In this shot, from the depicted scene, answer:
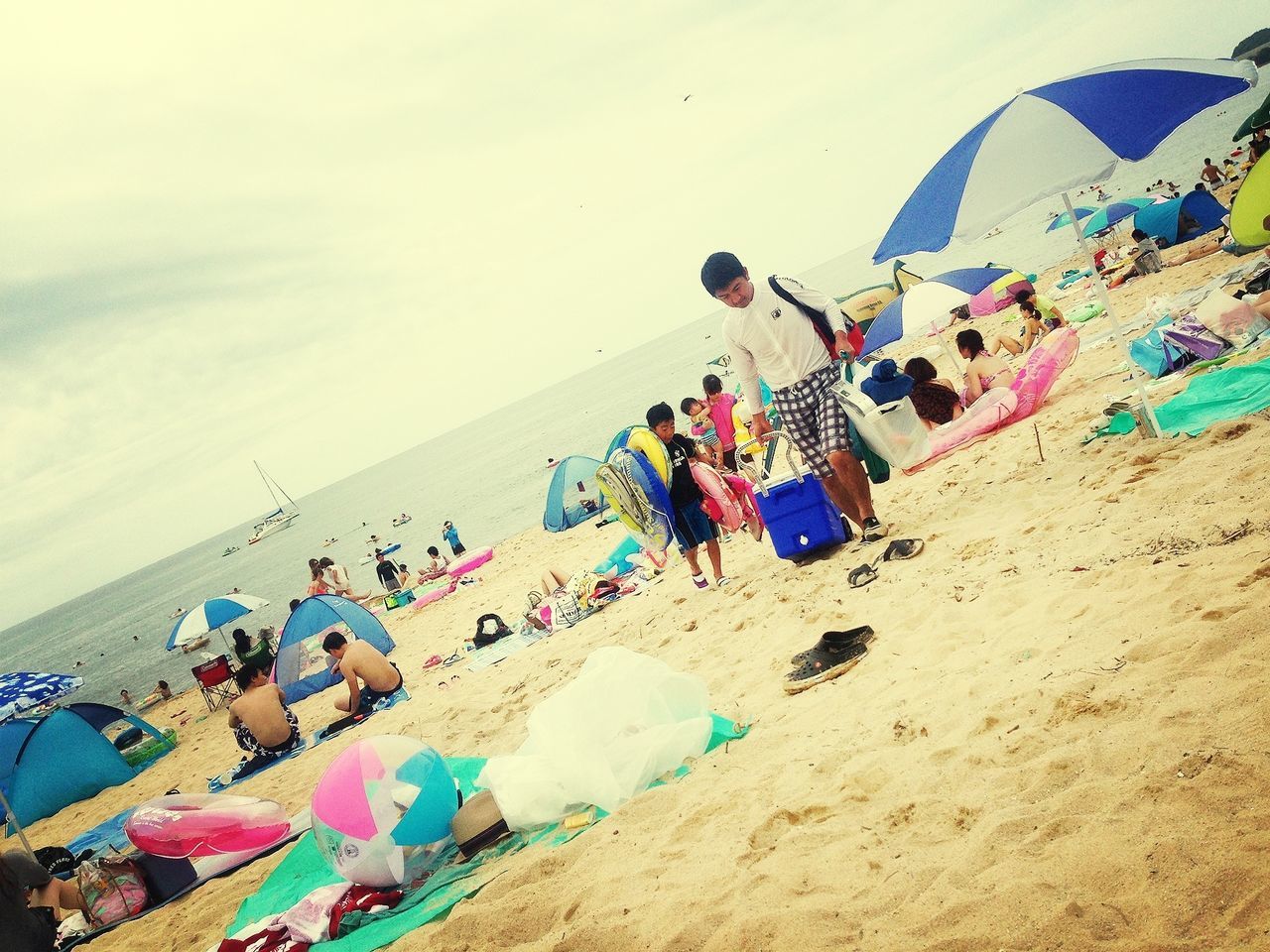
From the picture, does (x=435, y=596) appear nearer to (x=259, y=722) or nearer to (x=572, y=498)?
(x=572, y=498)

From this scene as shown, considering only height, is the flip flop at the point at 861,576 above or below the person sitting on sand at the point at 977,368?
below

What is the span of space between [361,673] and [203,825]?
3435 millimetres

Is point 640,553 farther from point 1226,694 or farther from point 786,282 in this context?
point 1226,694

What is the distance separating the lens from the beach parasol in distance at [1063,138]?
4.05 metres

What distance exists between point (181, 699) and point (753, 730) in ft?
60.7

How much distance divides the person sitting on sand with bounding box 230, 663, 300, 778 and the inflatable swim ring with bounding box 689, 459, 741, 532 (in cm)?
556

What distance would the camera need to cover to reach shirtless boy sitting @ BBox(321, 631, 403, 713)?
8047 mm

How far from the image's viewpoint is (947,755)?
251cm

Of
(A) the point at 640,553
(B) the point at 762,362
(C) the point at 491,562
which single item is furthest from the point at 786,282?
(C) the point at 491,562

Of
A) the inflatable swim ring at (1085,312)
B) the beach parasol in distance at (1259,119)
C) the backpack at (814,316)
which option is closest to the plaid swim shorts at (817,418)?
the backpack at (814,316)

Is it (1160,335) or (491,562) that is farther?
(491,562)

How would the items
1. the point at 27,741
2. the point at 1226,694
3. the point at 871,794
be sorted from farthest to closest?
the point at 27,741
the point at 871,794
the point at 1226,694

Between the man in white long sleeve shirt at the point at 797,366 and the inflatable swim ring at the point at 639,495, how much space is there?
1.29 metres

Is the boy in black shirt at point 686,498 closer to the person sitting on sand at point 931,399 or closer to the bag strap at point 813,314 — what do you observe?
the bag strap at point 813,314
